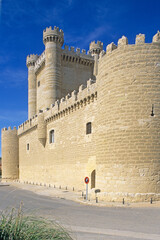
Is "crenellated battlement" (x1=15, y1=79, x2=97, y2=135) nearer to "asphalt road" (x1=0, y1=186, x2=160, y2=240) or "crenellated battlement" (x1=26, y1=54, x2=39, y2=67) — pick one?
"asphalt road" (x1=0, y1=186, x2=160, y2=240)

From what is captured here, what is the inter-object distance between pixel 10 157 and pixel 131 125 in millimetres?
29123

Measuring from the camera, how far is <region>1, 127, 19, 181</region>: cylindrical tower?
37.0 meters

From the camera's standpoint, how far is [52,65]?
28656 millimetres

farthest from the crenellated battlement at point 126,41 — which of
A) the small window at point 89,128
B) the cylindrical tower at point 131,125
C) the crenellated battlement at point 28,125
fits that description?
the crenellated battlement at point 28,125

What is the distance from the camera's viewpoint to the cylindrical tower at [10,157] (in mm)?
37034

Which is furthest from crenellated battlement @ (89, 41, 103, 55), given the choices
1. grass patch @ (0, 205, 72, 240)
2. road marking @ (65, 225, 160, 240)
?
grass patch @ (0, 205, 72, 240)

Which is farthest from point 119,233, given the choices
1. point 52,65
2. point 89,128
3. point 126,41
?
point 52,65

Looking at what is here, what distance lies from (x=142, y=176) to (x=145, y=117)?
9.47 ft

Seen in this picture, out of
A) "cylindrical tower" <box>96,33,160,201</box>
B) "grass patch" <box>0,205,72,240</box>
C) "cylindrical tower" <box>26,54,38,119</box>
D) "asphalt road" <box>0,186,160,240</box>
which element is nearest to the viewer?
"grass patch" <box>0,205,72,240</box>

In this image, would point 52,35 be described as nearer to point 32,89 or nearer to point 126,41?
point 32,89

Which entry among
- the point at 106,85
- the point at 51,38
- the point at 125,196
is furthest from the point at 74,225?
the point at 51,38

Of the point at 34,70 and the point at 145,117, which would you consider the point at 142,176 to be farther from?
the point at 34,70

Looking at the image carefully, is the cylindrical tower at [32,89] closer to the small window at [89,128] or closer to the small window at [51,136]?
the small window at [51,136]

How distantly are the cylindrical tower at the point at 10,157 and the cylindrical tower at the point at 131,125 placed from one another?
2672 cm
